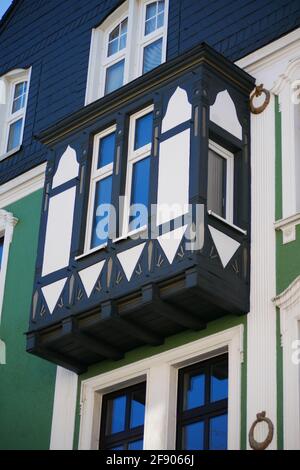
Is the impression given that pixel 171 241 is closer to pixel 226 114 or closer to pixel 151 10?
pixel 226 114

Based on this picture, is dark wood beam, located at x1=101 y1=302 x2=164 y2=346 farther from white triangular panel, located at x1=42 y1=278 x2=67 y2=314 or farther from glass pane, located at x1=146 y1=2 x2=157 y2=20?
glass pane, located at x1=146 y1=2 x2=157 y2=20

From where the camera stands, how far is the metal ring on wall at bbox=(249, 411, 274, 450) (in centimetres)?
1563

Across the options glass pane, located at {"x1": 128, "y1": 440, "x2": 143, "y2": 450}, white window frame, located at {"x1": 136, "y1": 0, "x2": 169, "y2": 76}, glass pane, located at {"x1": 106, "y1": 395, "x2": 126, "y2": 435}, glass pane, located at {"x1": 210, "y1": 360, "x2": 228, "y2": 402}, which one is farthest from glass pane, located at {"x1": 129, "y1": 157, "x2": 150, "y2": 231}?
white window frame, located at {"x1": 136, "y1": 0, "x2": 169, "y2": 76}

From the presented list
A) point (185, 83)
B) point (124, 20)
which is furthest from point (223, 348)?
point (124, 20)

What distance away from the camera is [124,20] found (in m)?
21.8

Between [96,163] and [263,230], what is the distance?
291cm

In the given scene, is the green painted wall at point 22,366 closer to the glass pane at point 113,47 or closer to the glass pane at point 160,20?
the glass pane at point 113,47

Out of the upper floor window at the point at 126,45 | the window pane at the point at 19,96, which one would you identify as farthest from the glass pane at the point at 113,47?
the window pane at the point at 19,96

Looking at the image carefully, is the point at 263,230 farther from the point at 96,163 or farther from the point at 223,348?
the point at 96,163

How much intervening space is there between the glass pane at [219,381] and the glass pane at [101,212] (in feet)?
7.88

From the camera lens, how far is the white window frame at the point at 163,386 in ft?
54.1

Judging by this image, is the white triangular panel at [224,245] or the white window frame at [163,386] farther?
the white triangular panel at [224,245]

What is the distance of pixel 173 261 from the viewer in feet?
55.0

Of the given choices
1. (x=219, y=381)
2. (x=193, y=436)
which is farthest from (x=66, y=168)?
(x=193, y=436)
